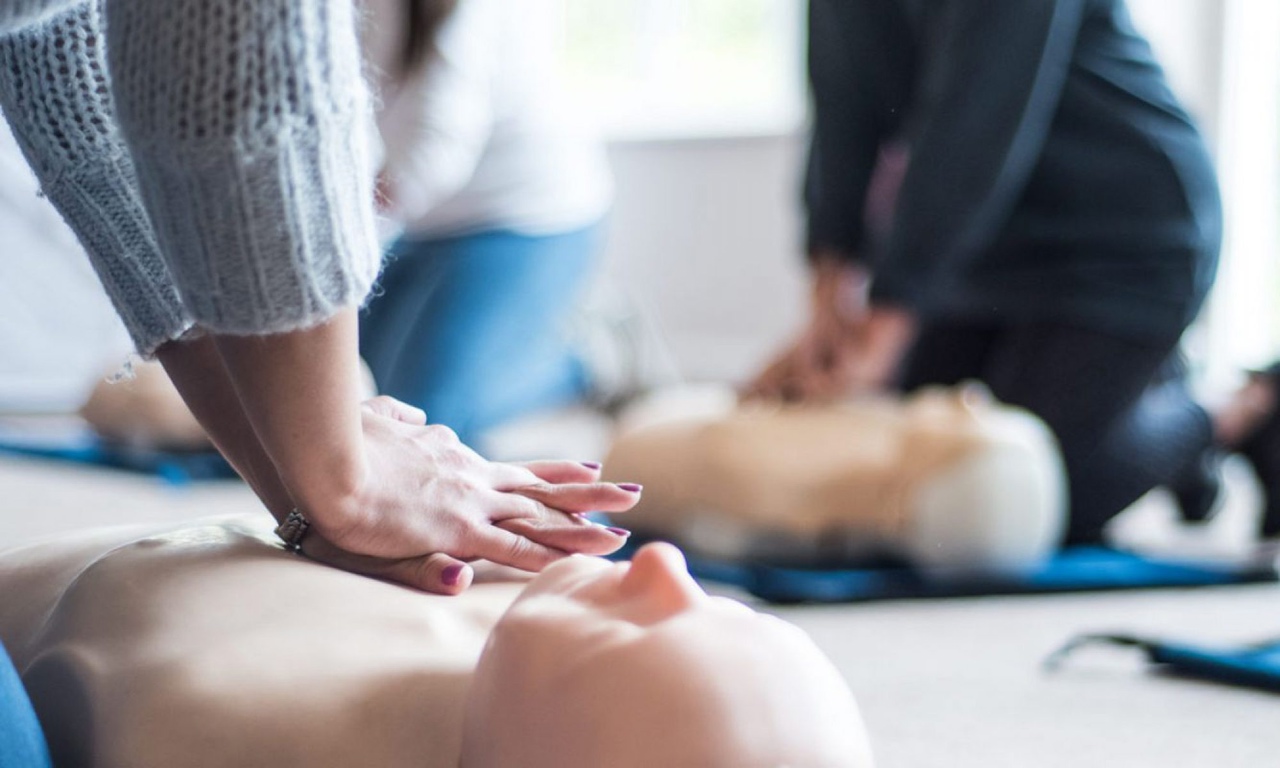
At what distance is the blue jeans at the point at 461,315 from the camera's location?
7.21 feet

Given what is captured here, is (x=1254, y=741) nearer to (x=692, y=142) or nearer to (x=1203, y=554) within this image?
(x=1203, y=554)

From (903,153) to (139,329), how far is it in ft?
4.30

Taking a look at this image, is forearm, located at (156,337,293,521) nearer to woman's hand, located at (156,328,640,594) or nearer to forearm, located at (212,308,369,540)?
woman's hand, located at (156,328,640,594)

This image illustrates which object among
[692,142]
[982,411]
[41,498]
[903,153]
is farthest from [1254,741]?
[692,142]

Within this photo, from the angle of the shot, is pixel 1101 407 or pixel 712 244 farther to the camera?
pixel 712 244

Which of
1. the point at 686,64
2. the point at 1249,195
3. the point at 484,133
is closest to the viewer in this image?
the point at 484,133

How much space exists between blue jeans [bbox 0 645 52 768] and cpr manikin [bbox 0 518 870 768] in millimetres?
34

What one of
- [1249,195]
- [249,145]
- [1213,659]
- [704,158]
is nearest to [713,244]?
[704,158]

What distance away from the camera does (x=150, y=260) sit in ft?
2.47

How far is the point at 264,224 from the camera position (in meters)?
0.59

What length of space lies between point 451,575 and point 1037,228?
49.5 inches

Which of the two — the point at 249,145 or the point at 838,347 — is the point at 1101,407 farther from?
the point at 249,145

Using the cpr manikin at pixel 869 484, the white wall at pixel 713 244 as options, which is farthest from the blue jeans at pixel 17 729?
the white wall at pixel 713 244

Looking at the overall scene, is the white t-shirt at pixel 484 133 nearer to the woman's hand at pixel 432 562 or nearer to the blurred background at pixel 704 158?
the woman's hand at pixel 432 562
